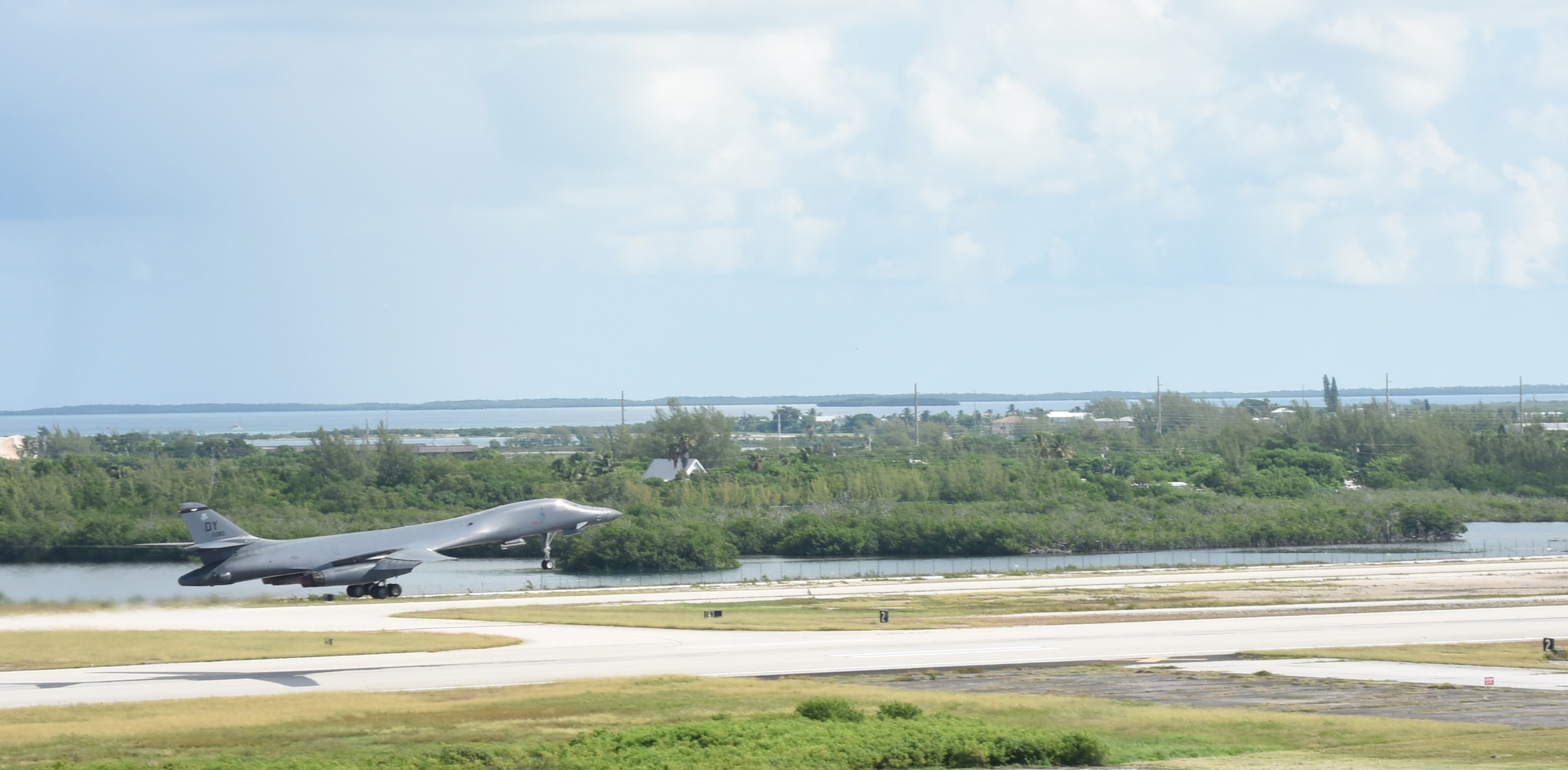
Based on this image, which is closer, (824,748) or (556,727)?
(824,748)

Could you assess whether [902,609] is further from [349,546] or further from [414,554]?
[349,546]

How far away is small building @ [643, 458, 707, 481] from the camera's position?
528 feet

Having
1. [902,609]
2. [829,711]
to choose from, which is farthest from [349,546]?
[829,711]

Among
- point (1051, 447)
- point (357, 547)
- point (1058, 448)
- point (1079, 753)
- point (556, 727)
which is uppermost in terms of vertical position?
point (1051, 447)

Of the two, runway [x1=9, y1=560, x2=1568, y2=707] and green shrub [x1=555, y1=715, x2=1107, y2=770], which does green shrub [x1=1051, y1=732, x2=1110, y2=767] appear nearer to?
green shrub [x1=555, y1=715, x2=1107, y2=770]

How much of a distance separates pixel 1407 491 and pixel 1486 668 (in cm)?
11504

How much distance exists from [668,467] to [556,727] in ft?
434

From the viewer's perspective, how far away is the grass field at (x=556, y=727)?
95.0 ft

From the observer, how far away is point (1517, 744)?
29859 mm

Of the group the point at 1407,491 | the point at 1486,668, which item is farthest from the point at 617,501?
the point at 1486,668

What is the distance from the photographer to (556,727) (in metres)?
32.7

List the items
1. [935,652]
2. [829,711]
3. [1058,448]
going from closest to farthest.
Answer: [829,711] → [935,652] → [1058,448]

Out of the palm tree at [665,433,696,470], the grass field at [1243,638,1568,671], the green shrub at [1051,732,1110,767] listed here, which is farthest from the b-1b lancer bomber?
the palm tree at [665,433,696,470]

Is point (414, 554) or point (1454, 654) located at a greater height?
point (414, 554)
